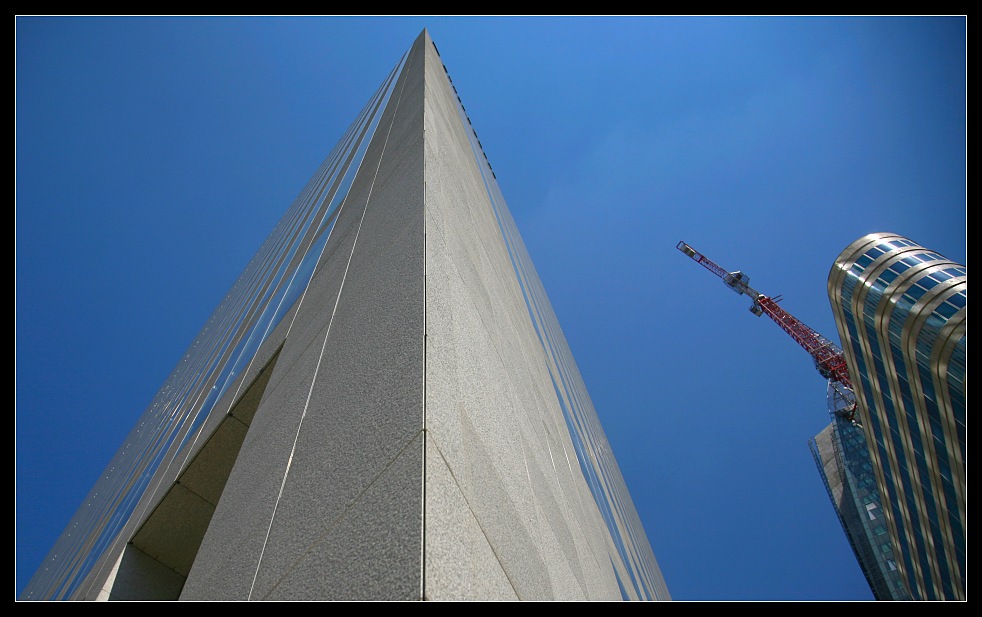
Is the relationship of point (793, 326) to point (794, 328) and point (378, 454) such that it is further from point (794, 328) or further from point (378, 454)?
point (378, 454)

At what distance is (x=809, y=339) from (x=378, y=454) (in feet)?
282

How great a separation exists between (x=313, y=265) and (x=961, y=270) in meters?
46.5

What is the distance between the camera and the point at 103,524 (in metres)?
5.64

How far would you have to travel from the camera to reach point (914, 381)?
128ft

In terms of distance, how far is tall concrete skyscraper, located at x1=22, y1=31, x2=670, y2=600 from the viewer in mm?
1861

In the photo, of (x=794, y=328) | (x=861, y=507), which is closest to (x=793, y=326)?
(x=794, y=328)

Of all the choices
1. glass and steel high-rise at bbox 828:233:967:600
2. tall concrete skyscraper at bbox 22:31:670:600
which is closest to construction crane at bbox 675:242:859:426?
glass and steel high-rise at bbox 828:233:967:600

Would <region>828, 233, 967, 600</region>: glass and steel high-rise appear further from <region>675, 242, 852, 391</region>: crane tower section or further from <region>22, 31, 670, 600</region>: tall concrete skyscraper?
<region>22, 31, 670, 600</region>: tall concrete skyscraper

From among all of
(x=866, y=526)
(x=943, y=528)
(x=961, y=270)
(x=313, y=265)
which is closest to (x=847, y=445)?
(x=866, y=526)

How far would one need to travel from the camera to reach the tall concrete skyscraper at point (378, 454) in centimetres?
186

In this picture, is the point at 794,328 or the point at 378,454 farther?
the point at 794,328
